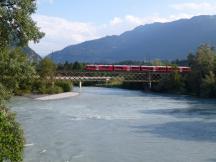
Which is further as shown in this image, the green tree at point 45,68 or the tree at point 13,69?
the green tree at point 45,68

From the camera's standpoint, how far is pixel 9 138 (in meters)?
14.7

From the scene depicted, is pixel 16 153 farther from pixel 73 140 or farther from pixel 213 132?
pixel 213 132

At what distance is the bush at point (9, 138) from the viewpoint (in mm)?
14516

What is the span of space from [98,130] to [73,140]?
6.40 metres

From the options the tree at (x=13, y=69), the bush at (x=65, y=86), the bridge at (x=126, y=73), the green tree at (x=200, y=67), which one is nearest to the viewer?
the tree at (x=13, y=69)

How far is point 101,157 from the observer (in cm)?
2853

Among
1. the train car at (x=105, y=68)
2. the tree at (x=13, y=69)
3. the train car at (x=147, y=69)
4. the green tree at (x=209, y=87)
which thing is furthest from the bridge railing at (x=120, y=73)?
the tree at (x=13, y=69)

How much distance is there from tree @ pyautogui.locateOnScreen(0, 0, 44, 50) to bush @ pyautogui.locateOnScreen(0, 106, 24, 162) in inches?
86.2

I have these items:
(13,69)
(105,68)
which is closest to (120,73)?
(105,68)

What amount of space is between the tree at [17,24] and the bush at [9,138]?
2.19 meters

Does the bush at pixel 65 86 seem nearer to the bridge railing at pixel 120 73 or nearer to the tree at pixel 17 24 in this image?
the bridge railing at pixel 120 73

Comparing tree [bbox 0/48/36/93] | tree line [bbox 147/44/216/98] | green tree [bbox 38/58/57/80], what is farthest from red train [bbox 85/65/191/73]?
tree [bbox 0/48/36/93]

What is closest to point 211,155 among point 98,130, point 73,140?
point 73,140

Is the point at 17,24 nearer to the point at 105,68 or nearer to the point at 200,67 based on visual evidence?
the point at 200,67
